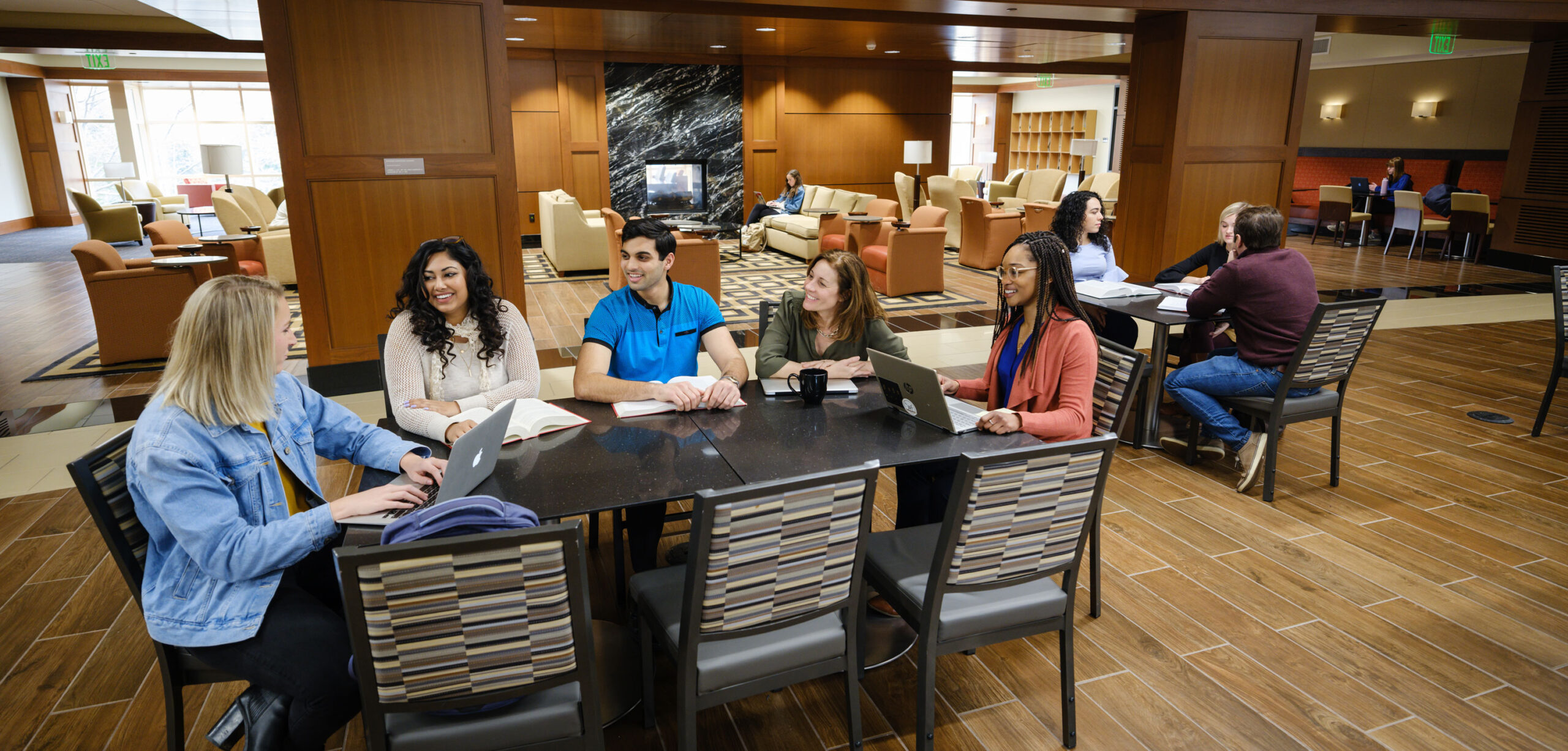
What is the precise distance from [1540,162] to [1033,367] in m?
10.1

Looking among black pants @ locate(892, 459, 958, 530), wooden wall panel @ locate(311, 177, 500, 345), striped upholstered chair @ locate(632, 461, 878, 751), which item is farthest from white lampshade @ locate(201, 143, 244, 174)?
striped upholstered chair @ locate(632, 461, 878, 751)

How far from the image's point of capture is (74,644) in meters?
2.55

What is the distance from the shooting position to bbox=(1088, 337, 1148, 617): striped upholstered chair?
2.61 meters

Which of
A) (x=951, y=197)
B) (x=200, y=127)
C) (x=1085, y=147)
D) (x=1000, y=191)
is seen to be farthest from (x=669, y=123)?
(x=200, y=127)

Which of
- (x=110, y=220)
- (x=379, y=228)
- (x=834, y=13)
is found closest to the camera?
(x=379, y=228)

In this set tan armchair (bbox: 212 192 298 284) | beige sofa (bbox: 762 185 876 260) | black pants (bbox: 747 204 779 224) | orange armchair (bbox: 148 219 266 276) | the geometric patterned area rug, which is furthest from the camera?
black pants (bbox: 747 204 779 224)

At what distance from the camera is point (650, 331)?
2.87m

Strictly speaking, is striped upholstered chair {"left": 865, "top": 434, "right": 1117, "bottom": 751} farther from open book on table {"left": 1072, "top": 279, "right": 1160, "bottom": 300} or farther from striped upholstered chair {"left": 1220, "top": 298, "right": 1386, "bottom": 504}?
open book on table {"left": 1072, "top": 279, "right": 1160, "bottom": 300}

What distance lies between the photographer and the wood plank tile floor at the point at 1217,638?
2172 millimetres

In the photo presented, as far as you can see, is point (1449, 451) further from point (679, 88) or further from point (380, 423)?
point (679, 88)

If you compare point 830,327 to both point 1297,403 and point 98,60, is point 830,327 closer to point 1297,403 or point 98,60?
point 1297,403

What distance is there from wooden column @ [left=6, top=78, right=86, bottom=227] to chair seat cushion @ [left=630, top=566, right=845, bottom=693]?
17972mm

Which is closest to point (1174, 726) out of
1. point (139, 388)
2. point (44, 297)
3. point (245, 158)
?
point (139, 388)

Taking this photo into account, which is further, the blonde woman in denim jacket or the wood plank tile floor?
the wood plank tile floor
